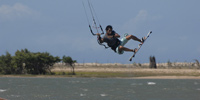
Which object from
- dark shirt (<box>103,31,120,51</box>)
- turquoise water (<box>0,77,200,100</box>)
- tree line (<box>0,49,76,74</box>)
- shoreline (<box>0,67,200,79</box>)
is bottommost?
turquoise water (<box>0,77,200,100</box>)

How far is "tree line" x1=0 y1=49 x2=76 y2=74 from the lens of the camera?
486 ft

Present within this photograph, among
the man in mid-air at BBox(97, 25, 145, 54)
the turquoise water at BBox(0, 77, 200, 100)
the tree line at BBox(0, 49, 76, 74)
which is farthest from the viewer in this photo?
the tree line at BBox(0, 49, 76, 74)

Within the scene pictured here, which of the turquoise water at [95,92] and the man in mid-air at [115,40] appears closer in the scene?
the man in mid-air at [115,40]

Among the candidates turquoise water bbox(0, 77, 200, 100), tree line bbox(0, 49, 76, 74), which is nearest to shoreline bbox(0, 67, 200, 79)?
tree line bbox(0, 49, 76, 74)

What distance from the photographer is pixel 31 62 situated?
490 feet

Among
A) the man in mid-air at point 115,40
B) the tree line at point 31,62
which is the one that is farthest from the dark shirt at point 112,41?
the tree line at point 31,62

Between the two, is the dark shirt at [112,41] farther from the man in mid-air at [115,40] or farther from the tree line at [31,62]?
the tree line at [31,62]

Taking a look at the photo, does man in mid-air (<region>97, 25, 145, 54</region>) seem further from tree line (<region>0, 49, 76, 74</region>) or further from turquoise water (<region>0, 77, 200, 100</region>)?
tree line (<region>0, 49, 76, 74</region>)

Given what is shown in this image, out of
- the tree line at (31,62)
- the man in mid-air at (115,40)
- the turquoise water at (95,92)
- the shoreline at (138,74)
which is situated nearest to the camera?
the man in mid-air at (115,40)

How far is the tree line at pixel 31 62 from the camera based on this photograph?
148250 millimetres

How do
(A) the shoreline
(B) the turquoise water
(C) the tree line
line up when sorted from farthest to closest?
1. (A) the shoreline
2. (C) the tree line
3. (B) the turquoise water

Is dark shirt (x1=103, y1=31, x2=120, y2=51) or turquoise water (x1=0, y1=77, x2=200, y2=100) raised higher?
dark shirt (x1=103, y1=31, x2=120, y2=51)

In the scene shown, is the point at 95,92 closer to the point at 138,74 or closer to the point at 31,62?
the point at 31,62

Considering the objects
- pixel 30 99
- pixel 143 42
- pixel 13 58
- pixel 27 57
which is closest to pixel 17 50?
pixel 13 58
